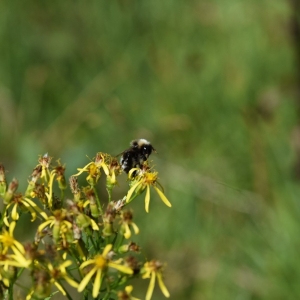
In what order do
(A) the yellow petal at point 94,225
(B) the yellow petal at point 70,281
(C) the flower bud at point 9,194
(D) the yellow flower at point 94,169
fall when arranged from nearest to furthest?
(B) the yellow petal at point 70,281 → (A) the yellow petal at point 94,225 → (C) the flower bud at point 9,194 → (D) the yellow flower at point 94,169

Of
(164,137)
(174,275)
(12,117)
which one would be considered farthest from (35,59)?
(174,275)

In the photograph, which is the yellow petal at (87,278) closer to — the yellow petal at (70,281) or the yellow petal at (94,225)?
the yellow petal at (70,281)

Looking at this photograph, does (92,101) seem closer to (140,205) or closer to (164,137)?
(164,137)

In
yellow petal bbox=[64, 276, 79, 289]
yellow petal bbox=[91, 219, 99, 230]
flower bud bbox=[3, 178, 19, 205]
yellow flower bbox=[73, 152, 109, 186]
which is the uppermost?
yellow flower bbox=[73, 152, 109, 186]

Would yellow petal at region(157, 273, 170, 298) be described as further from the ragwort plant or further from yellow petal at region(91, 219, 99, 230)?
yellow petal at region(91, 219, 99, 230)

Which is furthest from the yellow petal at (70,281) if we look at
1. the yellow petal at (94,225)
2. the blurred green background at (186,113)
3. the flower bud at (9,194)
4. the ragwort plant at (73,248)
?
the blurred green background at (186,113)

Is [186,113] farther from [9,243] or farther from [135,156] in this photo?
[9,243]

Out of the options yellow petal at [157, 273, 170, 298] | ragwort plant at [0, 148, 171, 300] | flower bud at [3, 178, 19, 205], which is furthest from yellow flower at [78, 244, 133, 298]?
flower bud at [3, 178, 19, 205]
